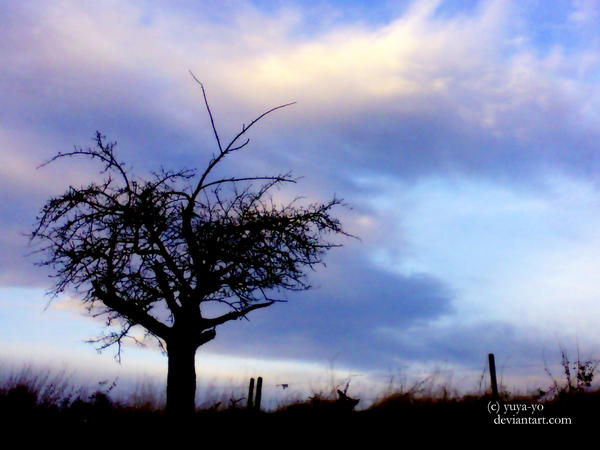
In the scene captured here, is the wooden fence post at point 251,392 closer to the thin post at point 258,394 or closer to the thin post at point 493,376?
the thin post at point 258,394

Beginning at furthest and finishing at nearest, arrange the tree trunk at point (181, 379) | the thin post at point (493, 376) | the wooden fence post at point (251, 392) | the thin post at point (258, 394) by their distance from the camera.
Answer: the wooden fence post at point (251, 392), the thin post at point (258, 394), the thin post at point (493, 376), the tree trunk at point (181, 379)

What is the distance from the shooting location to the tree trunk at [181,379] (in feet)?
39.6

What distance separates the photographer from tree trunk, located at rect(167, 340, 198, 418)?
12.1 metres

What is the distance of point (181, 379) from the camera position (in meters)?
12.2

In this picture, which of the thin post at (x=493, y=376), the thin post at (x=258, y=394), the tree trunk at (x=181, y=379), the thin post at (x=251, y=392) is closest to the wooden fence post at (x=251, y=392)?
the thin post at (x=251, y=392)

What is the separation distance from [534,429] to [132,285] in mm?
8115

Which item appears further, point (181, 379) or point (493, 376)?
point (493, 376)

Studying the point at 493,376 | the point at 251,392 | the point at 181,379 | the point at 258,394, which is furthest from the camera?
the point at 251,392

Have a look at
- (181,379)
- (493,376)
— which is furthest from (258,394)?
(493,376)

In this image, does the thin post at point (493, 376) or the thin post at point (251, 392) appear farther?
the thin post at point (251, 392)

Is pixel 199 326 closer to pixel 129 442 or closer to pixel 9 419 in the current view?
pixel 129 442

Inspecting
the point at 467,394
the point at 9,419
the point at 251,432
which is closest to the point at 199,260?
the point at 251,432

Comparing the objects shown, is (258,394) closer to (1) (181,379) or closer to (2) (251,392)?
(2) (251,392)

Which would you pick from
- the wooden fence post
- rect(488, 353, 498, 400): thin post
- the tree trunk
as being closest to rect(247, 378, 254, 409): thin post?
the wooden fence post
